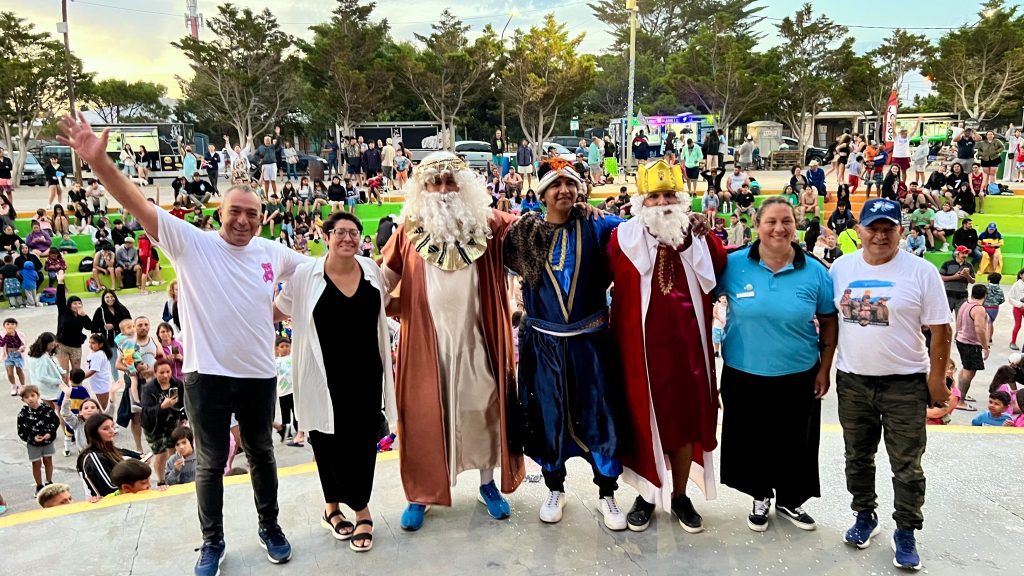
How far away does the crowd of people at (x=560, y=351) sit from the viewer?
3043mm

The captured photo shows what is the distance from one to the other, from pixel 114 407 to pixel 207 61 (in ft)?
90.1

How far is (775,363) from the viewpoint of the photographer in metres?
3.20

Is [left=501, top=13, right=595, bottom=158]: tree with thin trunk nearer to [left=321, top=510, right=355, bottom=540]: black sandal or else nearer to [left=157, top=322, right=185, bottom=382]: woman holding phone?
[left=157, top=322, right=185, bottom=382]: woman holding phone

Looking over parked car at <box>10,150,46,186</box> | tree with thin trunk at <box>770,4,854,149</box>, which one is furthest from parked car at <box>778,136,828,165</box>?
parked car at <box>10,150,46,186</box>

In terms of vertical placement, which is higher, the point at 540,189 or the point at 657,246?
the point at 540,189

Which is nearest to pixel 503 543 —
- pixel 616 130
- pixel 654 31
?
pixel 616 130

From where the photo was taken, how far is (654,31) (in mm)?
56531

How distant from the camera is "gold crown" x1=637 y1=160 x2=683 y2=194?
128 inches

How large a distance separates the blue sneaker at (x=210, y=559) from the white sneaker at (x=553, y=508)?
4.94ft

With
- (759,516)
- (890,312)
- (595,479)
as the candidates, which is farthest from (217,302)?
(890,312)

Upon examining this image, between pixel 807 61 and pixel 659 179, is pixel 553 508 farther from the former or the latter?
pixel 807 61

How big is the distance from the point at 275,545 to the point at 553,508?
4.35ft

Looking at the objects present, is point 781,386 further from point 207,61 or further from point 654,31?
point 654,31

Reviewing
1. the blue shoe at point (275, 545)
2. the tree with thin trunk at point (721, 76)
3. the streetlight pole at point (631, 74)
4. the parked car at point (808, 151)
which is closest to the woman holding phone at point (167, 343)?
the blue shoe at point (275, 545)
